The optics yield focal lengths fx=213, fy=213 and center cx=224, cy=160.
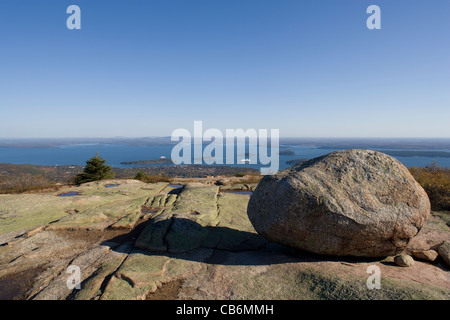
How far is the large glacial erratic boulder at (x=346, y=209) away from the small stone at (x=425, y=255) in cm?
91

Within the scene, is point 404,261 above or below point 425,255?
above

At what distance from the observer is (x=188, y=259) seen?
755 cm

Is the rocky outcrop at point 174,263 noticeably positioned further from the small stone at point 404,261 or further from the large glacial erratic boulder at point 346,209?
the large glacial erratic boulder at point 346,209

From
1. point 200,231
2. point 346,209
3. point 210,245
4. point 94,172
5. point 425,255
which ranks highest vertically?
point 346,209

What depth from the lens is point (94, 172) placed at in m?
23.0

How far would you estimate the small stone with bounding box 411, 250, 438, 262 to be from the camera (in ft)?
23.7

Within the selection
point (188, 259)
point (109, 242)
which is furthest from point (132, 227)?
point (188, 259)

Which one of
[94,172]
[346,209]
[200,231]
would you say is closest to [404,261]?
[346,209]

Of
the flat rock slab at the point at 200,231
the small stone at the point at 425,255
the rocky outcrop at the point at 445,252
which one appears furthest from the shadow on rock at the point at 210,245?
the rocky outcrop at the point at 445,252

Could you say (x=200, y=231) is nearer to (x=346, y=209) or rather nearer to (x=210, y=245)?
(x=210, y=245)

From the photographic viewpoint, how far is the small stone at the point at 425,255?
23.7 feet

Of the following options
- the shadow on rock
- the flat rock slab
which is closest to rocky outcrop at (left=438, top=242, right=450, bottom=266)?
the shadow on rock

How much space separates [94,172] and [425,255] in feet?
86.1
